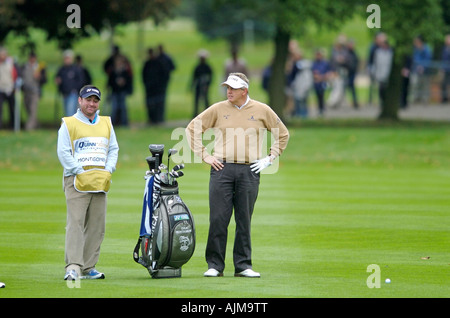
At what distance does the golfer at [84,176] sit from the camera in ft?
35.9

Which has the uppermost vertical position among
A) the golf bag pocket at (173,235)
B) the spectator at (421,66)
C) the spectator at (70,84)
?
the spectator at (421,66)

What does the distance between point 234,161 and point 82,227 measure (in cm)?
166

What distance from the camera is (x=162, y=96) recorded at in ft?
111

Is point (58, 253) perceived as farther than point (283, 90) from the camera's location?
No

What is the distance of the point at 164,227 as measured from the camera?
35.7 feet

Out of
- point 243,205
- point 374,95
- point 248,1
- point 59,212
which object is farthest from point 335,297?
point 374,95

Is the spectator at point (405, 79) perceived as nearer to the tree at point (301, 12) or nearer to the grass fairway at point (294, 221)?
the tree at point (301, 12)

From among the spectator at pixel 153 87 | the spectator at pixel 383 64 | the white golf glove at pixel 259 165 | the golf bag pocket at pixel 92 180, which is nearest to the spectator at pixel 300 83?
the spectator at pixel 383 64

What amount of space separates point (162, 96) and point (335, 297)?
2416 cm

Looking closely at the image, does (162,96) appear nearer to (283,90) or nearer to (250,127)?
(283,90)

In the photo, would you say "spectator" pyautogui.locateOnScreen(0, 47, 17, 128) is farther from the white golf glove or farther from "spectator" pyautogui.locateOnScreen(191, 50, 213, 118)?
the white golf glove

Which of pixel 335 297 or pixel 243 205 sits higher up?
pixel 243 205

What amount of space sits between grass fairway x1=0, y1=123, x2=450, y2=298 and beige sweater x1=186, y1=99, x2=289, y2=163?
126 centimetres

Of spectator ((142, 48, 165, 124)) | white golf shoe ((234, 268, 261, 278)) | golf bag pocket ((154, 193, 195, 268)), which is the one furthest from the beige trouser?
spectator ((142, 48, 165, 124))
